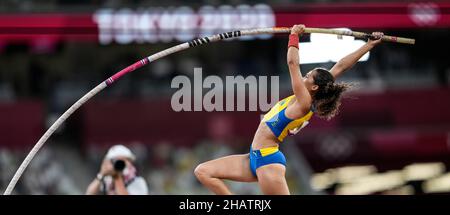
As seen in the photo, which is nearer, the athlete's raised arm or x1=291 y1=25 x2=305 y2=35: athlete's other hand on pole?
the athlete's raised arm

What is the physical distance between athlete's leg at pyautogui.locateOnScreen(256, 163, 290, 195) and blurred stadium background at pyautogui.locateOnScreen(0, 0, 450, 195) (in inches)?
412

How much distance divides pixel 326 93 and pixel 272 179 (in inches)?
37.9

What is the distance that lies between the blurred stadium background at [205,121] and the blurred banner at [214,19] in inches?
47.3

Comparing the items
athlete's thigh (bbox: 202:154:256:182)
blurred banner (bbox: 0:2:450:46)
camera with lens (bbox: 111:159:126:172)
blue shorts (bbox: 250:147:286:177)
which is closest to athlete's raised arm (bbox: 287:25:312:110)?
blue shorts (bbox: 250:147:286:177)

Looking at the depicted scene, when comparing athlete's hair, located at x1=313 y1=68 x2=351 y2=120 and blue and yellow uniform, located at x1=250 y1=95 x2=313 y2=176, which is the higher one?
athlete's hair, located at x1=313 y1=68 x2=351 y2=120

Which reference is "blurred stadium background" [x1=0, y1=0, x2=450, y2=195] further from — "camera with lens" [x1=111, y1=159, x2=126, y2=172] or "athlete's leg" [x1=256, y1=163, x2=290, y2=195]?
"athlete's leg" [x1=256, y1=163, x2=290, y2=195]

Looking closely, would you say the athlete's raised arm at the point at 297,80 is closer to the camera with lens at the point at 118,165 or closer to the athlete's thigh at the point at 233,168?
the athlete's thigh at the point at 233,168

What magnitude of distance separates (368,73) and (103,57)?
5.86 metres

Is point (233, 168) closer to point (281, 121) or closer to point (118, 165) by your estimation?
point (281, 121)

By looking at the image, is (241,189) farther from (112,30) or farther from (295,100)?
(295,100)

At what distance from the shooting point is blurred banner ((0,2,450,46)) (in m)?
18.2

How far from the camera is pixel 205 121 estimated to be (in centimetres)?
2145

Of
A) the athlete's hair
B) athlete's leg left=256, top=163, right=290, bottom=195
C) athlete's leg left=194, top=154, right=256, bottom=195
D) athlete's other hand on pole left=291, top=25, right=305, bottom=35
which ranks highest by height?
athlete's other hand on pole left=291, top=25, right=305, bottom=35
